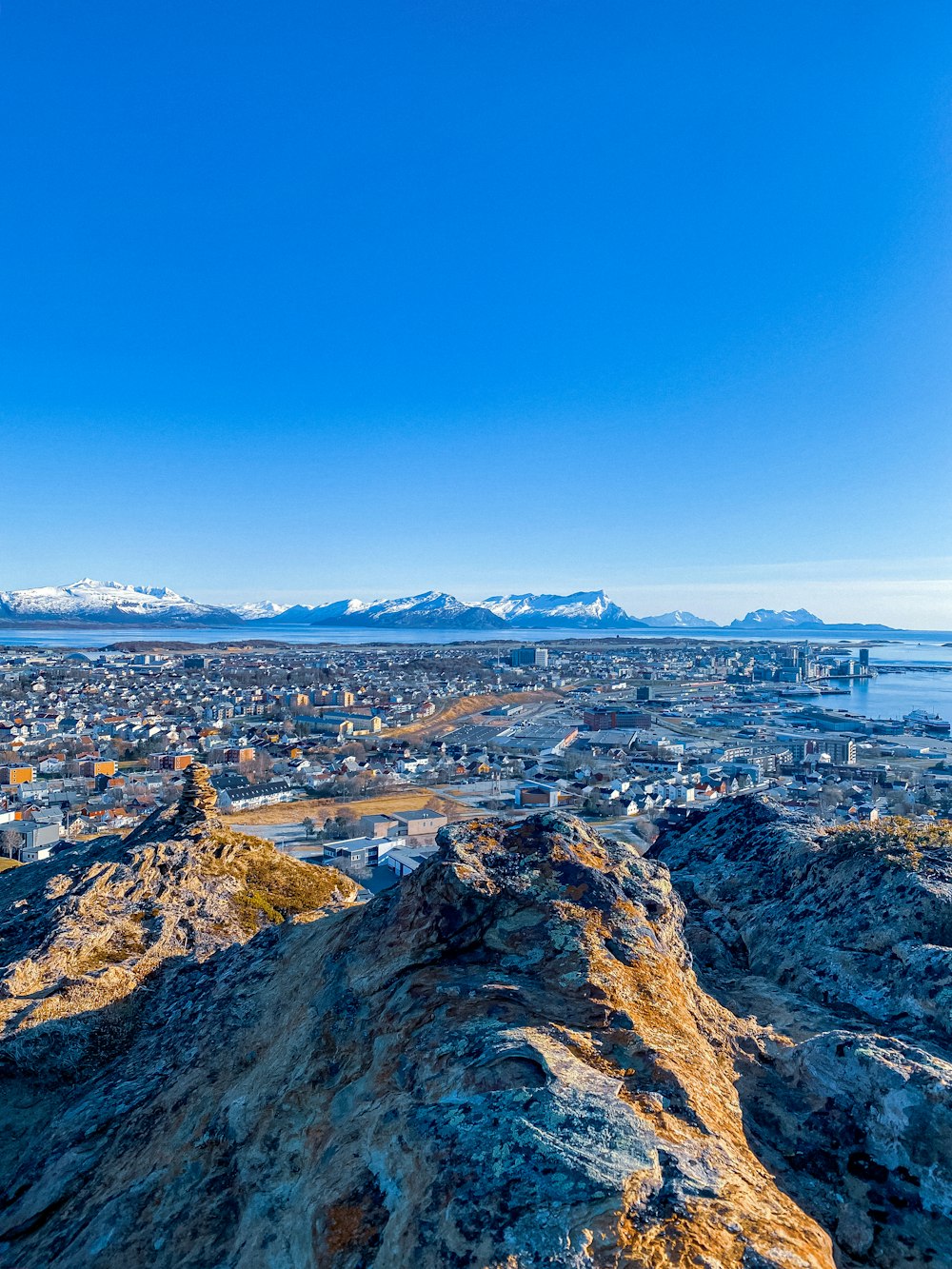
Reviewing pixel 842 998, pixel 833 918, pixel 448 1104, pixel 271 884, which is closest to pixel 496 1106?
pixel 448 1104

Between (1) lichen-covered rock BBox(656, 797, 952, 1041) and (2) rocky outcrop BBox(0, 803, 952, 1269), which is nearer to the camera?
(2) rocky outcrop BBox(0, 803, 952, 1269)

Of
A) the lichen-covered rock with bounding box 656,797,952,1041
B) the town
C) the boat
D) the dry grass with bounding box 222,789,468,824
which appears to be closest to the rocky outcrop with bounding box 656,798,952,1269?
the lichen-covered rock with bounding box 656,797,952,1041

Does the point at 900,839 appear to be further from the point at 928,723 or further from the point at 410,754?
the point at 928,723

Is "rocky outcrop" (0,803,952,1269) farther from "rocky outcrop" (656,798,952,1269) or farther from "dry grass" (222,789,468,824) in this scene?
"dry grass" (222,789,468,824)

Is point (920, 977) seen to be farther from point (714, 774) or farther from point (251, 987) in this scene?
Answer: point (714, 774)

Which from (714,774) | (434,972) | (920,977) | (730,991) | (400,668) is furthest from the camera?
(400,668)

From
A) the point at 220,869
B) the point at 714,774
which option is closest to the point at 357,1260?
the point at 220,869
